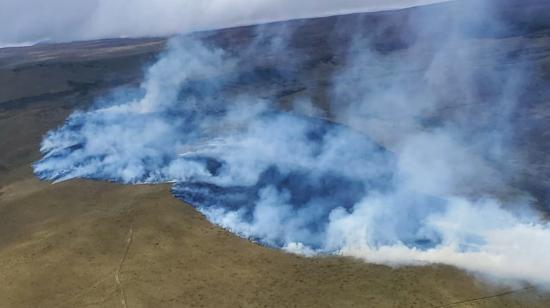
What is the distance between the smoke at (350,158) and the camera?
217ft

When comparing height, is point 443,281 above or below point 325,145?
below

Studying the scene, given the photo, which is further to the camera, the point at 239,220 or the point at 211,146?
the point at 211,146

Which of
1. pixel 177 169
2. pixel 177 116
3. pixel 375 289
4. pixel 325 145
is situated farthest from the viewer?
pixel 177 116

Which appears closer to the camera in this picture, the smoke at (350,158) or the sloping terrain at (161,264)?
the sloping terrain at (161,264)

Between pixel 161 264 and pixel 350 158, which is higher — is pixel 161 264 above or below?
below

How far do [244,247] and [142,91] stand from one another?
291 ft

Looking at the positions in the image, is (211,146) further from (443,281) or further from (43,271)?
(443,281)

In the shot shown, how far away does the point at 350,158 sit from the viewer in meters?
90.8

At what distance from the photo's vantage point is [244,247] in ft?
215

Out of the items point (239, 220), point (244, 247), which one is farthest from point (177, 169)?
point (244, 247)

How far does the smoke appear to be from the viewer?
66.2 metres

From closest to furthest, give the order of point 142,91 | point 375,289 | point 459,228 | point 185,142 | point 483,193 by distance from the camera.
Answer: point 375,289
point 459,228
point 483,193
point 185,142
point 142,91

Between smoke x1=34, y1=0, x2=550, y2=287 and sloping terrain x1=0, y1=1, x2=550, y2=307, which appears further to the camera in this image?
smoke x1=34, y1=0, x2=550, y2=287

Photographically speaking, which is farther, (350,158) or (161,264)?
(350,158)
